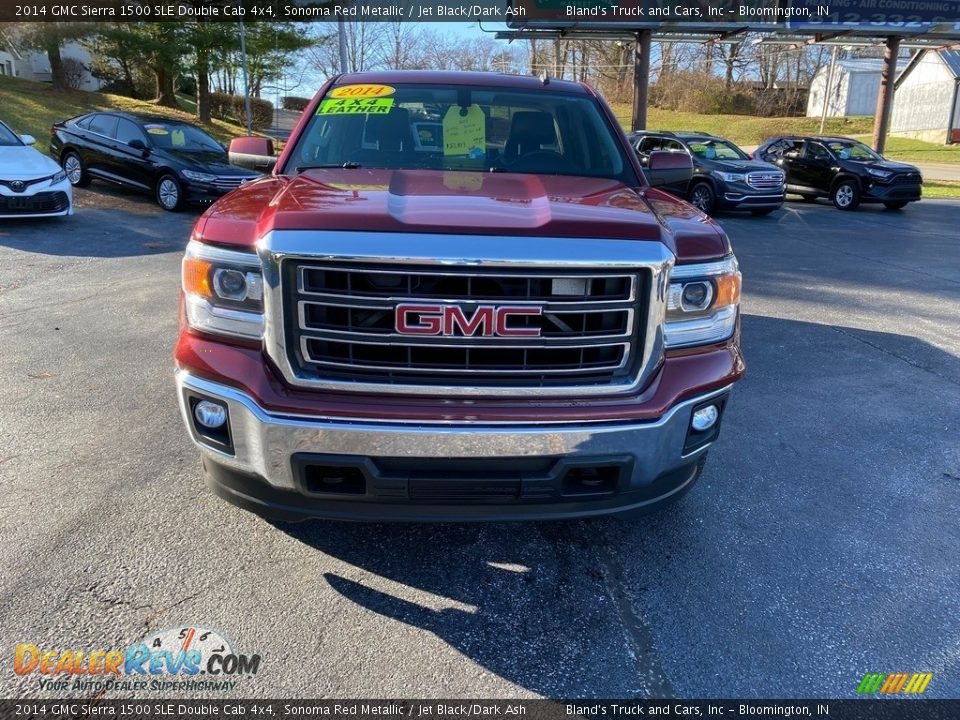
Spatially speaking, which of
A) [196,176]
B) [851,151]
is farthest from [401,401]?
[851,151]

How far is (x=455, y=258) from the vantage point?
2.20 metres

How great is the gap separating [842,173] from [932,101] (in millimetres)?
32931

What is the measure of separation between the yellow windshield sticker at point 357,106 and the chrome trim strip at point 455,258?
1796mm

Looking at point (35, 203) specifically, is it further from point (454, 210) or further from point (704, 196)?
point (704, 196)

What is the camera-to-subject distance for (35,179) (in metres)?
9.89

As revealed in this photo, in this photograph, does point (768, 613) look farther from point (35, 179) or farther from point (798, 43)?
point (798, 43)

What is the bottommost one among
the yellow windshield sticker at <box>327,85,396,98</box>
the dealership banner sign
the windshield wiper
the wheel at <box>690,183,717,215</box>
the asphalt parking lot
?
the asphalt parking lot

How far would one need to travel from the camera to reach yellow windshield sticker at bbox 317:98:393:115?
380 centimetres

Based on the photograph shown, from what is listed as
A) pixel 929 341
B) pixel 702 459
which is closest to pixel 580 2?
pixel 929 341

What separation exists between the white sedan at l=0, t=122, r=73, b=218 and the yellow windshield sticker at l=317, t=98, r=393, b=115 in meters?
8.03

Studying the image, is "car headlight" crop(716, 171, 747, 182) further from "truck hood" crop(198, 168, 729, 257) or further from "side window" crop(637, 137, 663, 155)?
"truck hood" crop(198, 168, 729, 257)

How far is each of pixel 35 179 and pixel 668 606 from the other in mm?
10626

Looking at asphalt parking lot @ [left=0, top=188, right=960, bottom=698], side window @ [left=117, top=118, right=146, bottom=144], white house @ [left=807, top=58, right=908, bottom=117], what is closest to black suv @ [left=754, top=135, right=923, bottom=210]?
asphalt parking lot @ [left=0, top=188, right=960, bottom=698]

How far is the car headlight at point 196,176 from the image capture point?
39.6ft
